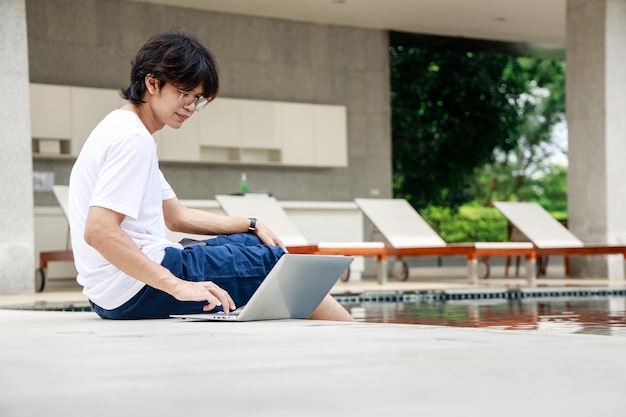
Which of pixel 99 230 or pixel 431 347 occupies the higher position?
pixel 99 230

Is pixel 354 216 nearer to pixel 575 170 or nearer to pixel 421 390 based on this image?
pixel 575 170

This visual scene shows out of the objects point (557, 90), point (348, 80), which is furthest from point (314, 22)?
point (557, 90)

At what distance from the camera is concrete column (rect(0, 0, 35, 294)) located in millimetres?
8289

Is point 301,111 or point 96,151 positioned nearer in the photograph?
point 96,151

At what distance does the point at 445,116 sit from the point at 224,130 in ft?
17.8

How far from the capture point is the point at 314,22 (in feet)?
42.7

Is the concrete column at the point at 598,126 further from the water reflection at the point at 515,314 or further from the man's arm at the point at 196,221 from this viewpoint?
the man's arm at the point at 196,221

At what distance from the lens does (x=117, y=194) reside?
2699 millimetres

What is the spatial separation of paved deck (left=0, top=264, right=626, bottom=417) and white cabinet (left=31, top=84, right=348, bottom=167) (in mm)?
8651

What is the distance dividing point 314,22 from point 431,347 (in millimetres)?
11336

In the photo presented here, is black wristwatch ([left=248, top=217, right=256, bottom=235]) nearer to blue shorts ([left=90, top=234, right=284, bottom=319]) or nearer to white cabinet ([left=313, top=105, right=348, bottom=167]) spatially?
blue shorts ([left=90, top=234, right=284, bottom=319])

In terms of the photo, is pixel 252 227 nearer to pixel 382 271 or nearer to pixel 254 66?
pixel 382 271

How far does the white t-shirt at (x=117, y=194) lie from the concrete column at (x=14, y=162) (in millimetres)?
5551

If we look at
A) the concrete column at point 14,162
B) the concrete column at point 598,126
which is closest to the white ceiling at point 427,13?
the concrete column at point 598,126
